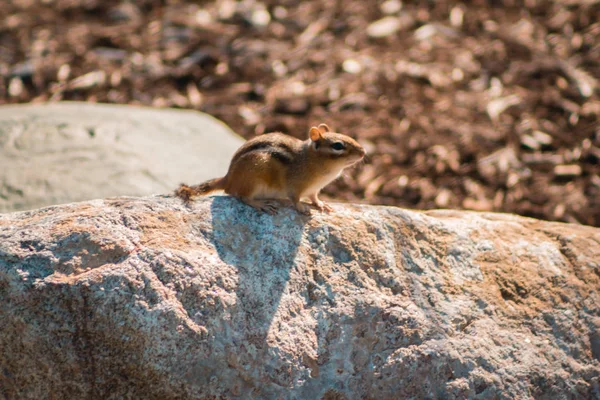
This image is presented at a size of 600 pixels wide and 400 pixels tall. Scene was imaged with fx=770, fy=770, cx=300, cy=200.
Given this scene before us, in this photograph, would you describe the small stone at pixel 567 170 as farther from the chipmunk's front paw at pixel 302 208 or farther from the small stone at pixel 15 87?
the small stone at pixel 15 87

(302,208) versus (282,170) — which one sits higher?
(282,170)

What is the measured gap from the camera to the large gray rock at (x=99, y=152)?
5.00m

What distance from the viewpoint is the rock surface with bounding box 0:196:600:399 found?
3000mm

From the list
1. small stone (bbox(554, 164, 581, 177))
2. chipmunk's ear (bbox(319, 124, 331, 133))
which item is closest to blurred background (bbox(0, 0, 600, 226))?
small stone (bbox(554, 164, 581, 177))

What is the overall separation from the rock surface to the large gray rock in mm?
1566

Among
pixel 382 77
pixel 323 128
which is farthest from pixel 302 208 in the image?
pixel 382 77

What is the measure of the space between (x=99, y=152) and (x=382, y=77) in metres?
3.32

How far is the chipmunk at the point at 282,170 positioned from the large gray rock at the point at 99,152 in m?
1.27

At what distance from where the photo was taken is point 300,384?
316cm

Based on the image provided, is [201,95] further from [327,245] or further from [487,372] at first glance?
[487,372]

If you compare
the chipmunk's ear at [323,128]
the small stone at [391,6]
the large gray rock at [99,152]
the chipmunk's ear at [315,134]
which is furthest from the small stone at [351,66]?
the chipmunk's ear at [315,134]

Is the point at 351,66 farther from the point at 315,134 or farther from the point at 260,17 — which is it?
the point at 315,134

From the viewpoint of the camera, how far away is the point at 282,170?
403 cm

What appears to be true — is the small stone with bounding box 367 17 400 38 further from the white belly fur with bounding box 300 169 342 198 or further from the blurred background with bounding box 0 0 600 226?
the white belly fur with bounding box 300 169 342 198
